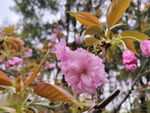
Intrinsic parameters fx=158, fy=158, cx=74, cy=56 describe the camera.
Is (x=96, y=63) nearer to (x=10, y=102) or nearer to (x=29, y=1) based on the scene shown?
(x=10, y=102)

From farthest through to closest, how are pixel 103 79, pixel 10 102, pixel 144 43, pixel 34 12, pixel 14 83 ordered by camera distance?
pixel 34 12 < pixel 144 43 < pixel 103 79 < pixel 14 83 < pixel 10 102

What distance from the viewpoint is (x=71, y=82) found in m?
0.49

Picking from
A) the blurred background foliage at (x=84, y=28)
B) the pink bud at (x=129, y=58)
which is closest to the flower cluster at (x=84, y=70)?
the pink bud at (x=129, y=58)

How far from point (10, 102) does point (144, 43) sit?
51cm

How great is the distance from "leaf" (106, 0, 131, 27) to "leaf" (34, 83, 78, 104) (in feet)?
1.35

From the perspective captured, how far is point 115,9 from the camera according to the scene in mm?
599

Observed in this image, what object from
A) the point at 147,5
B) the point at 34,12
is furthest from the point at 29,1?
the point at 147,5

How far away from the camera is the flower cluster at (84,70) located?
0.47 m

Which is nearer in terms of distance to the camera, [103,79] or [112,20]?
[103,79]

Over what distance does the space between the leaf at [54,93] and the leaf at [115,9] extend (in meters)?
0.41

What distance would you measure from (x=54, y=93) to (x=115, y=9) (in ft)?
1.39

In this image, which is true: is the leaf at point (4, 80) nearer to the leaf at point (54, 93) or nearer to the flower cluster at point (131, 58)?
the leaf at point (54, 93)

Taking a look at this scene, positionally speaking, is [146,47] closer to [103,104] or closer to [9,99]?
[103,104]

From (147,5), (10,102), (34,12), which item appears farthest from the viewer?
(34,12)
